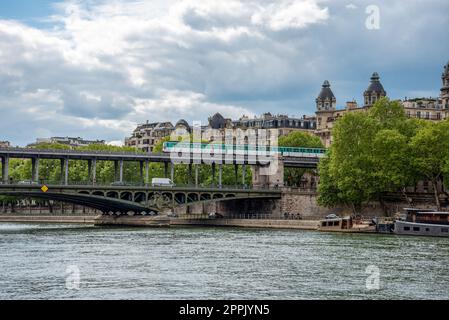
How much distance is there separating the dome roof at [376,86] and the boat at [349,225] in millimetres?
58559

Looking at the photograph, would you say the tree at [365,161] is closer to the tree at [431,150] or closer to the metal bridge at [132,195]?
the tree at [431,150]

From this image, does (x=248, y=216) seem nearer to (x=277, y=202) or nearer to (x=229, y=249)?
(x=277, y=202)

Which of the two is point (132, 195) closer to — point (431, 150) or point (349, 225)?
point (349, 225)

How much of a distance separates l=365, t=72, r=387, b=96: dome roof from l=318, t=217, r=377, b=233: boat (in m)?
58.6

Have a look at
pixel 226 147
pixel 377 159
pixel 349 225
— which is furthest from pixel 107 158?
pixel 349 225

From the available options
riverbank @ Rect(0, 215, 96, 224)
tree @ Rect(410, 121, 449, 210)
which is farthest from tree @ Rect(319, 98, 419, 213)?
riverbank @ Rect(0, 215, 96, 224)

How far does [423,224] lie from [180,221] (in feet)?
122

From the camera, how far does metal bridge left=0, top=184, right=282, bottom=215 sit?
97.7m

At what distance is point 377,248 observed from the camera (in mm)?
67062

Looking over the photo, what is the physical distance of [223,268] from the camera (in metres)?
51.7

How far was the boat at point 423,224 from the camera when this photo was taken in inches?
3371

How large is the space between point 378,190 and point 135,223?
2840 cm

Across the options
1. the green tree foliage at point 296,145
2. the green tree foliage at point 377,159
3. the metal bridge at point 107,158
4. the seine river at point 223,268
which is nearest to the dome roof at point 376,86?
the green tree foliage at point 296,145
